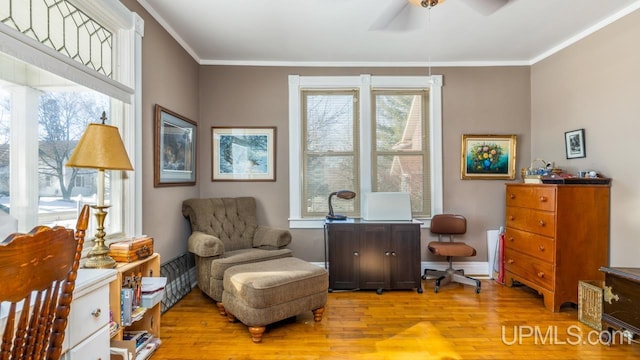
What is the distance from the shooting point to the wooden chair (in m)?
0.82

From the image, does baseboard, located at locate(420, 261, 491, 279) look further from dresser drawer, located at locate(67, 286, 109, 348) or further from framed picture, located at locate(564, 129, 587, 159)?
dresser drawer, located at locate(67, 286, 109, 348)

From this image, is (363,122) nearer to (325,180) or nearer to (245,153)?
(325,180)

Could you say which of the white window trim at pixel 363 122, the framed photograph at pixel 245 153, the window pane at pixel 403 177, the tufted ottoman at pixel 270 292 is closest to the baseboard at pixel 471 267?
the white window trim at pixel 363 122

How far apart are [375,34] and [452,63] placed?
131cm

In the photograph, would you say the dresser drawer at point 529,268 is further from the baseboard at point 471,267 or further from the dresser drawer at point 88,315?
the dresser drawer at point 88,315

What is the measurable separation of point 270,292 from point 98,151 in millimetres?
1393

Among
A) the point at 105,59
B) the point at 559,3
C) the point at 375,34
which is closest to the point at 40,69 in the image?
the point at 105,59

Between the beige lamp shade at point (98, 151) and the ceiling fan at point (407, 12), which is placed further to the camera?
the ceiling fan at point (407, 12)

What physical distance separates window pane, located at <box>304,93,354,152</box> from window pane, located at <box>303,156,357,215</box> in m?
0.14

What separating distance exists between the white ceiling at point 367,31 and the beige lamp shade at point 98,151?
1395 millimetres

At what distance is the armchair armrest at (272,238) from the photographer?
10.9 feet

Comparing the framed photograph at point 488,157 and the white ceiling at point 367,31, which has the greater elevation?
the white ceiling at point 367,31

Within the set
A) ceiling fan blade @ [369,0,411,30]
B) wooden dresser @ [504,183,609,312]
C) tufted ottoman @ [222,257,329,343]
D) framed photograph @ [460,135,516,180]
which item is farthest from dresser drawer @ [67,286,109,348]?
framed photograph @ [460,135,516,180]

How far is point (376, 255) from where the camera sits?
3.38m
